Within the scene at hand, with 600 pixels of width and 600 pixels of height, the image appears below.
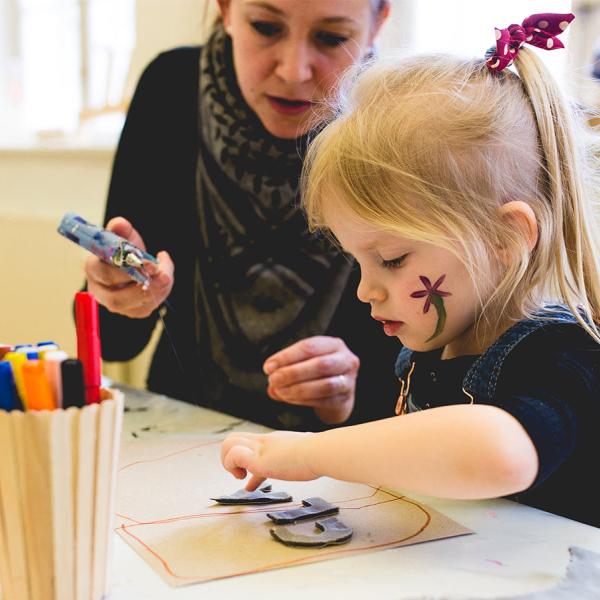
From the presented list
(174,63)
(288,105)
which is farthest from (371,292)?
(174,63)

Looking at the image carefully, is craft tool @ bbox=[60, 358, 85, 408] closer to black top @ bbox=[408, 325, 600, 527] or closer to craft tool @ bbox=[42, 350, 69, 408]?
craft tool @ bbox=[42, 350, 69, 408]

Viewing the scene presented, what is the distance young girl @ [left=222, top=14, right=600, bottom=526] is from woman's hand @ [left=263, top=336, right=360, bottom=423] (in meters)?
0.24

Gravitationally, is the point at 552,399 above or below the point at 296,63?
below

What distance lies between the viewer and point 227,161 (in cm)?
122

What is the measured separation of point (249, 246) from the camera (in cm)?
122

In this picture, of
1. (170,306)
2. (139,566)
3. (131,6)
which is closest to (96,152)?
(131,6)

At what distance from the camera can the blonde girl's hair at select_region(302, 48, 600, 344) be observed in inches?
25.5

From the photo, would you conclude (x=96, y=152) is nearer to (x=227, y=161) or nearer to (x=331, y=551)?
(x=227, y=161)

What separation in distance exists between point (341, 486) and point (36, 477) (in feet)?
0.97

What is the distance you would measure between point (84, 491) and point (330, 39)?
0.71m

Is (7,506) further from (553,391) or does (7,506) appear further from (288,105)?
(288,105)

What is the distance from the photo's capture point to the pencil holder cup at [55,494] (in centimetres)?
42

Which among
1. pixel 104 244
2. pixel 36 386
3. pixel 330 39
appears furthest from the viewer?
pixel 330 39

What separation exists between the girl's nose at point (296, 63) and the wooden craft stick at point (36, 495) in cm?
67
